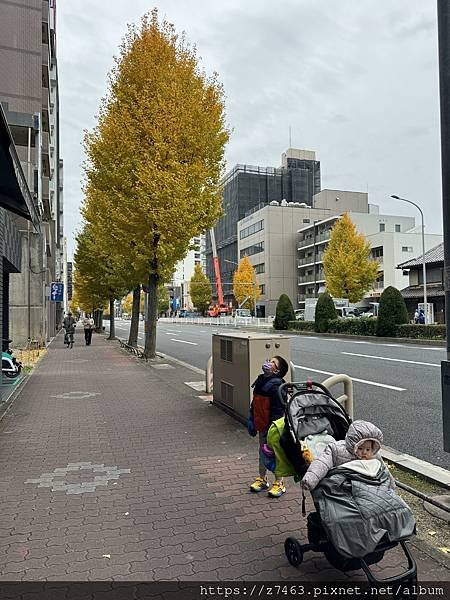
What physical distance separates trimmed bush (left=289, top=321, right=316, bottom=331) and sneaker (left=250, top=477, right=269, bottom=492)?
3142 cm

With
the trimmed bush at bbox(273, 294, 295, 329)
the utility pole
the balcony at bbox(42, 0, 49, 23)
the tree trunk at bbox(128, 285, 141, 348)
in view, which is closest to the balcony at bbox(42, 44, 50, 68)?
the balcony at bbox(42, 0, 49, 23)

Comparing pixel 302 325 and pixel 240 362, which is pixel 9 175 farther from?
pixel 302 325

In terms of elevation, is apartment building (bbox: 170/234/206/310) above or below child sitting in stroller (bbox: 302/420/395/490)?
above

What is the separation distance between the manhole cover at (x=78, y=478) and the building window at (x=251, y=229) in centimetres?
7916

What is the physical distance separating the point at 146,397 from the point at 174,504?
220 inches

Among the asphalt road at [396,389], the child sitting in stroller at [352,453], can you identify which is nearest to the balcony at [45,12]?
the asphalt road at [396,389]

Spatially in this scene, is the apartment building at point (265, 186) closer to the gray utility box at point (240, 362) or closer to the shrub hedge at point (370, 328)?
the shrub hedge at point (370, 328)

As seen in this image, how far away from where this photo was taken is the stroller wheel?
10.4 feet

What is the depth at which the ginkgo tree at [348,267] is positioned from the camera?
44688mm

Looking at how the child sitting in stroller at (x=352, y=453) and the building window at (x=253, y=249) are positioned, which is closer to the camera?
the child sitting in stroller at (x=352, y=453)

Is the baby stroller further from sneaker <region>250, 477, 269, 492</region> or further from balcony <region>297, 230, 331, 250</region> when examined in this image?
balcony <region>297, 230, 331, 250</region>

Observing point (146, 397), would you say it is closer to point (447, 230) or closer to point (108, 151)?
point (447, 230)

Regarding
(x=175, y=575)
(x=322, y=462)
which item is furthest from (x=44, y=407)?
(x=322, y=462)

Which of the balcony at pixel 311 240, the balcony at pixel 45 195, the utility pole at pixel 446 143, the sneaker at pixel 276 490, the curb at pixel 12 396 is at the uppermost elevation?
the balcony at pixel 311 240
